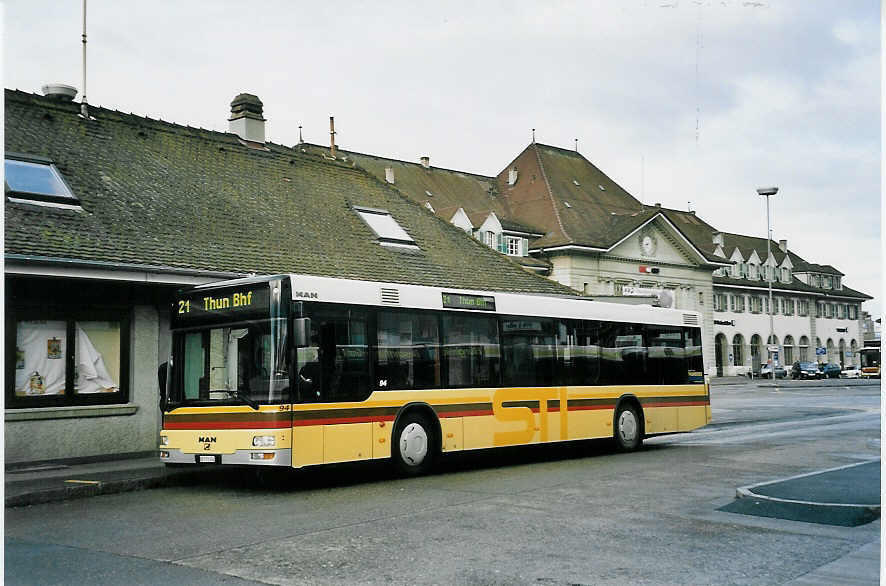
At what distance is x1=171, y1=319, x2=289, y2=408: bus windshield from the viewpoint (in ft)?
42.3

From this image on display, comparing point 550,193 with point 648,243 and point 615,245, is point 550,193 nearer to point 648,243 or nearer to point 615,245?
point 615,245

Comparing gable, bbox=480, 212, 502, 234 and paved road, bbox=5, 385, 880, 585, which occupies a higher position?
gable, bbox=480, 212, 502, 234

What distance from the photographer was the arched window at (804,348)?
9950 cm

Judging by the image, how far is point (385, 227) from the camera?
24.9 meters

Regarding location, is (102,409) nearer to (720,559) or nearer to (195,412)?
(195,412)

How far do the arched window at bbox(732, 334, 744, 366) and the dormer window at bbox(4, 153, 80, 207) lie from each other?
77.6 meters

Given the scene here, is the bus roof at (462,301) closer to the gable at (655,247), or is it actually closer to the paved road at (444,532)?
the paved road at (444,532)

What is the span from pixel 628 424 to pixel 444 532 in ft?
33.0

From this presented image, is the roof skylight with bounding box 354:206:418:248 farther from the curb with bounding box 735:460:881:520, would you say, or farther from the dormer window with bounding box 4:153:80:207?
the curb with bounding box 735:460:881:520

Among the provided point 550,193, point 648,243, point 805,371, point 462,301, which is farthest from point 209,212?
point 805,371

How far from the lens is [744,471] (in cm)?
1448

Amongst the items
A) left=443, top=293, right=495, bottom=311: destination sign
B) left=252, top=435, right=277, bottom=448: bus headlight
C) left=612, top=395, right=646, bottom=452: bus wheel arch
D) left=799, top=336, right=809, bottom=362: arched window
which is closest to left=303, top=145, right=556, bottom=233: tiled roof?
left=799, top=336, right=809, bottom=362: arched window

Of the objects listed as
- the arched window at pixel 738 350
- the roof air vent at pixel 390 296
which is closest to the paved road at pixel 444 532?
the roof air vent at pixel 390 296

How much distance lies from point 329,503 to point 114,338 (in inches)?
275
